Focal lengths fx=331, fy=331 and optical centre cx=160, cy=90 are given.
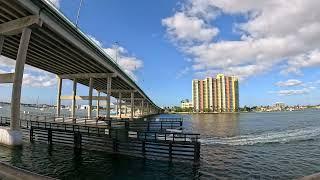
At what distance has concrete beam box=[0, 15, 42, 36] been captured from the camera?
3259cm

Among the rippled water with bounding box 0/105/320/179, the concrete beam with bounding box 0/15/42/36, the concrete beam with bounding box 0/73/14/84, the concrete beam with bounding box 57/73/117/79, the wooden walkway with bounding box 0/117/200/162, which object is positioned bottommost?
the rippled water with bounding box 0/105/320/179

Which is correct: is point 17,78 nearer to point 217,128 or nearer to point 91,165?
point 91,165

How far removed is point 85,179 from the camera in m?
17.6

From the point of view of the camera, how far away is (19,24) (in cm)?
3397

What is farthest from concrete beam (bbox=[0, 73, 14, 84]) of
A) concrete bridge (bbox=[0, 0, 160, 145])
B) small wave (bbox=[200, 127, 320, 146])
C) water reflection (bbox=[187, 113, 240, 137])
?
water reflection (bbox=[187, 113, 240, 137])

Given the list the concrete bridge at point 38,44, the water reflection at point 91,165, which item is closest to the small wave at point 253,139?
the water reflection at point 91,165

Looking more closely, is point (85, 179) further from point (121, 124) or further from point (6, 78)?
point (121, 124)

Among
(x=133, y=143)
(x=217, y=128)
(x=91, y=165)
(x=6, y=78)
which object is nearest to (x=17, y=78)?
(x=6, y=78)

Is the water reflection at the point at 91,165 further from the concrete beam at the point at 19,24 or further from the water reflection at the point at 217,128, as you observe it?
the water reflection at the point at 217,128

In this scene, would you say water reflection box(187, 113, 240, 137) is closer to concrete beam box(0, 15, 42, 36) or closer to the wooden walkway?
the wooden walkway

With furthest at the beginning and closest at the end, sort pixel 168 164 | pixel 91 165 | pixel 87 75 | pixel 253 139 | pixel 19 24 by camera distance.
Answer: pixel 87 75 < pixel 253 139 < pixel 19 24 < pixel 168 164 < pixel 91 165

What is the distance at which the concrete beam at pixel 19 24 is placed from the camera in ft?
107

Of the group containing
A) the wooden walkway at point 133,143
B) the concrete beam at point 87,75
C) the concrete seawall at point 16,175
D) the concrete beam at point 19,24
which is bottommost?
the wooden walkway at point 133,143

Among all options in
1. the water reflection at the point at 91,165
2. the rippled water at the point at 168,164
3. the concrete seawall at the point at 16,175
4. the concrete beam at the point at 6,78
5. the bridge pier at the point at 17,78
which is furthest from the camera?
the concrete beam at the point at 6,78
